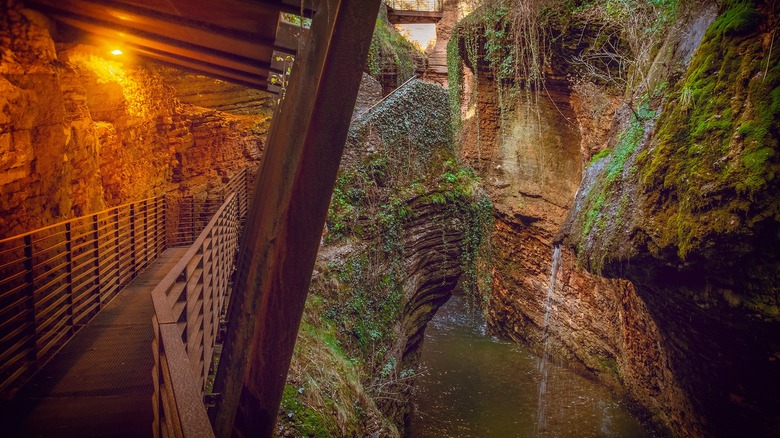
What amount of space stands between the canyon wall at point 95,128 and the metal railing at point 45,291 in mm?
470

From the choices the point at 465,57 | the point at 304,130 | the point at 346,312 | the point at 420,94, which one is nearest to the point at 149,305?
the point at 346,312

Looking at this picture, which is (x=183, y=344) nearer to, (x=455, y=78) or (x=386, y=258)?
(x=386, y=258)

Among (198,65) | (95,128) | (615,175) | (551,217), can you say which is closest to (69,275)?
(95,128)

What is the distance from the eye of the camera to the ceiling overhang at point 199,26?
462 centimetres

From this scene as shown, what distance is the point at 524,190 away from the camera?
13.5 metres

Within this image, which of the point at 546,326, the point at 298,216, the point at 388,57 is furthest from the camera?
the point at 388,57

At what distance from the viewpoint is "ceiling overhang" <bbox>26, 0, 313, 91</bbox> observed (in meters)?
4.62

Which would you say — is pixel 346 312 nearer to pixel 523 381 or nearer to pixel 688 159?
pixel 688 159

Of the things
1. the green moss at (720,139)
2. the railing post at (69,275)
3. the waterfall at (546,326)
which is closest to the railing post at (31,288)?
the railing post at (69,275)

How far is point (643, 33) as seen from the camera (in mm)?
7500

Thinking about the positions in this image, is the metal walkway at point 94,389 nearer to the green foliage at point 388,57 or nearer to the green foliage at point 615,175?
the green foliage at point 615,175

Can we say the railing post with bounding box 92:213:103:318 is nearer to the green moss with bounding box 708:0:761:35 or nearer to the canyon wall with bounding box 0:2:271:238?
the canyon wall with bounding box 0:2:271:238

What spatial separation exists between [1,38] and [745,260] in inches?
331

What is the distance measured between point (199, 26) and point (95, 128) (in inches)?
163
